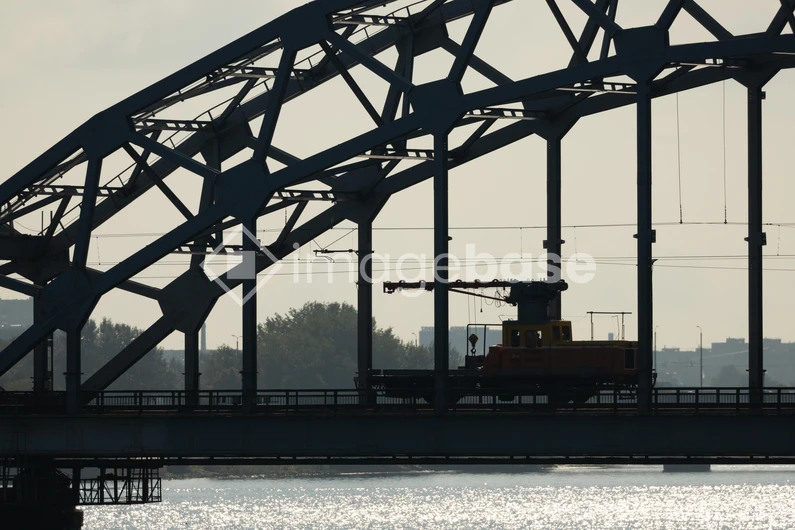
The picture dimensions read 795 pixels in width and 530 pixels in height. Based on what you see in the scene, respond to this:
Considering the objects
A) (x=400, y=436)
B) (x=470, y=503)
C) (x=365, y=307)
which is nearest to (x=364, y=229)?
(x=365, y=307)

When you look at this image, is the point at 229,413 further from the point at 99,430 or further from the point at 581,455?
the point at 581,455

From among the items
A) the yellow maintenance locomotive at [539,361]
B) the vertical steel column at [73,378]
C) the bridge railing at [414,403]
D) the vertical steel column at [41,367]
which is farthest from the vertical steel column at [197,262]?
the yellow maintenance locomotive at [539,361]

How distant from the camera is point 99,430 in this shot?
48094mm

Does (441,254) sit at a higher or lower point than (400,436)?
higher

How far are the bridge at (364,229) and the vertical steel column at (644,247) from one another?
0.20 ft

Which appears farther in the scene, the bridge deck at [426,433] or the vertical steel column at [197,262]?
the vertical steel column at [197,262]

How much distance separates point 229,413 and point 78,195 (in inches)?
693

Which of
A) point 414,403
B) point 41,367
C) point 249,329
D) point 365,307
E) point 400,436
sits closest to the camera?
point 400,436

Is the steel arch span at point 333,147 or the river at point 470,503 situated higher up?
the steel arch span at point 333,147

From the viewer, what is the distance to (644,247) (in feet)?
148

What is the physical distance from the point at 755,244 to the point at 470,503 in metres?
97.1

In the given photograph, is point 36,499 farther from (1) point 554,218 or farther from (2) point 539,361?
(1) point 554,218

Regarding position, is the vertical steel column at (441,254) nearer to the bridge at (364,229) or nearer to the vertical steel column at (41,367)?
the bridge at (364,229)

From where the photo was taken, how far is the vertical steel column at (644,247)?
44250 mm
